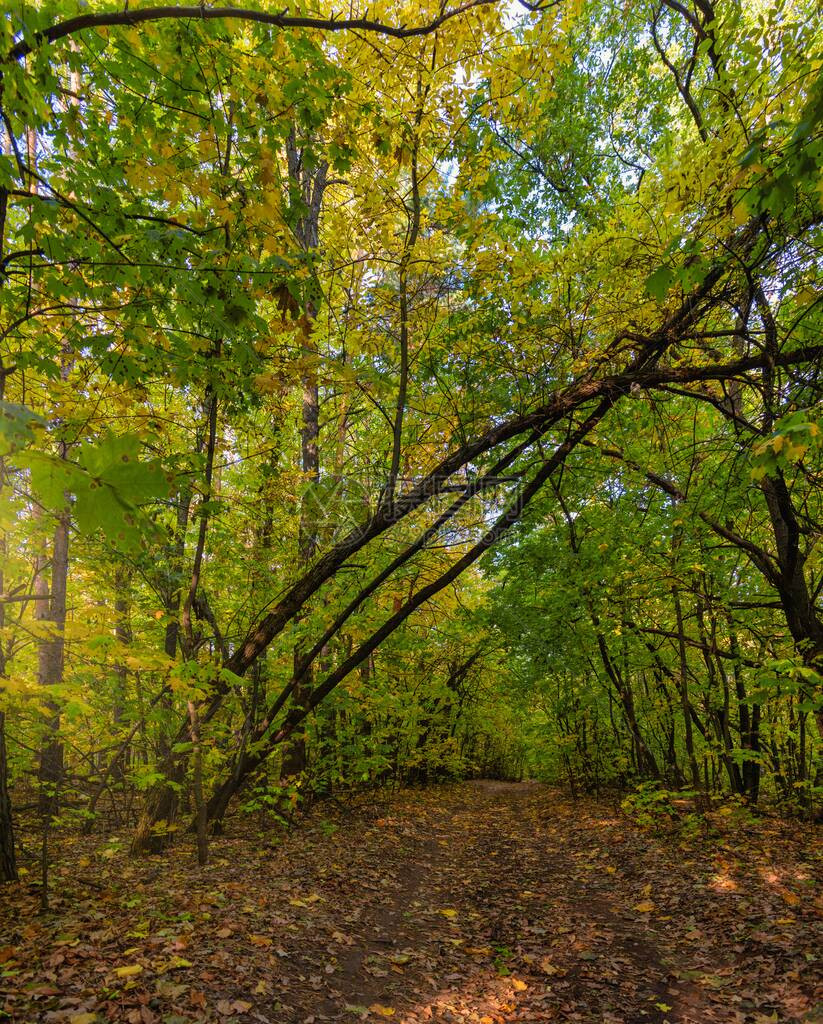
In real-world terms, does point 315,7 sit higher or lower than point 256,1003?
higher

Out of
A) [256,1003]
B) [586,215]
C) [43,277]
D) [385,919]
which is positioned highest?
[586,215]

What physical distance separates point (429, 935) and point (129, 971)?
92.7 inches

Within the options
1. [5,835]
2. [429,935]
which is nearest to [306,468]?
[5,835]

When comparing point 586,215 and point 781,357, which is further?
point 586,215

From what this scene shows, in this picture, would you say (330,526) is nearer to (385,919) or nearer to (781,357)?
(385,919)

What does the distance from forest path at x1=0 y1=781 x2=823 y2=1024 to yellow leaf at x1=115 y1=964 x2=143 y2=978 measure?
2 centimetres

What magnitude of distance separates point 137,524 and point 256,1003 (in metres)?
3.02

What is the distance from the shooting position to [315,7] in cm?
327

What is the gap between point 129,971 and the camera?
3049 millimetres

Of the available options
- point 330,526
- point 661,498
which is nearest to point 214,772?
point 330,526

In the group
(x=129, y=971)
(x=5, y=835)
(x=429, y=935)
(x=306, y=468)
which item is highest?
(x=306, y=468)

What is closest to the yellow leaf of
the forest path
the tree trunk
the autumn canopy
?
the forest path

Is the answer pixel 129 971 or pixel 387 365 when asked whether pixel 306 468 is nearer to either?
pixel 387 365

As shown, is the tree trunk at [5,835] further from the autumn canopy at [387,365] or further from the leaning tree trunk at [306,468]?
the leaning tree trunk at [306,468]
